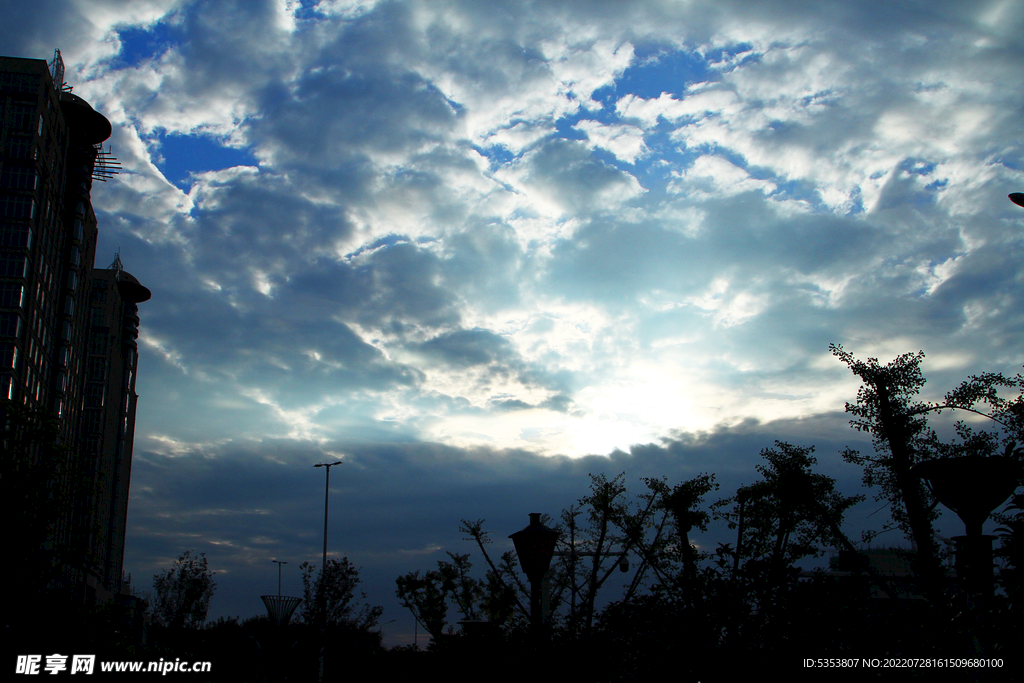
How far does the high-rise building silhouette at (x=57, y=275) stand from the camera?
5559 cm

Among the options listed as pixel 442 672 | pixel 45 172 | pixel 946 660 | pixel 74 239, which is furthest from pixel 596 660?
pixel 74 239

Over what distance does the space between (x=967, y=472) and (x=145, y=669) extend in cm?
1101

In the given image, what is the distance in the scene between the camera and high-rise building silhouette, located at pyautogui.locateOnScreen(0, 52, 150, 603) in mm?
55594

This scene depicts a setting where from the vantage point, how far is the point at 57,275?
220ft

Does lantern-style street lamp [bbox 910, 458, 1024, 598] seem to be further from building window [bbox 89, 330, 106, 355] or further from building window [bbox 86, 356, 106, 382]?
building window [bbox 89, 330, 106, 355]

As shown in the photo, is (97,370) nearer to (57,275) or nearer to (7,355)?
(57,275)

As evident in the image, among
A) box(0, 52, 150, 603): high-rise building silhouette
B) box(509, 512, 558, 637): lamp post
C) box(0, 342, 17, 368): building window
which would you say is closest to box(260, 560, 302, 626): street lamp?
box(0, 52, 150, 603): high-rise building silhouette

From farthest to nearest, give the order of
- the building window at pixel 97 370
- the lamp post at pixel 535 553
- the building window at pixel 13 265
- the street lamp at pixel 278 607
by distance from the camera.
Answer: the building window at pixel 97 370
the building window at pixel 13 265
the street lamp at pixel 278 607
the lamp post at pixel 535 553

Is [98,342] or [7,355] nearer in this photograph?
[7,355]

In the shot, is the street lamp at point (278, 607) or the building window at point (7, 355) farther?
the building window at point (7, 355)

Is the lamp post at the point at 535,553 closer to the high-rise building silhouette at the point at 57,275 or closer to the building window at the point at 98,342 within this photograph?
the high-rise building silhouette at the point at 57,275

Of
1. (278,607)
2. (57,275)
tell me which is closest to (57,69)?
(57,275)

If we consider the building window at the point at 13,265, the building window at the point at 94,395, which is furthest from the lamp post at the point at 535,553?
the building window at the point at 94,395

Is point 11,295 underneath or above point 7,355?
above
